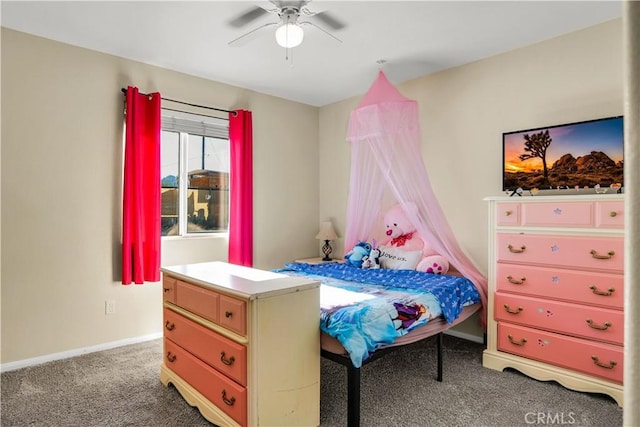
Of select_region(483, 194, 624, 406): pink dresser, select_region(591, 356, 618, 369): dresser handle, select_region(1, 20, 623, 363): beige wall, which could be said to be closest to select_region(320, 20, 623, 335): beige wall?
select_region(1, 20, 623, 363): beige wall

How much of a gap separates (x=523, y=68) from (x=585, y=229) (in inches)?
63.4

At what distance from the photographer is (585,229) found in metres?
2.61

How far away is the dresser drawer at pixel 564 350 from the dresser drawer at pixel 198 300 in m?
2.24

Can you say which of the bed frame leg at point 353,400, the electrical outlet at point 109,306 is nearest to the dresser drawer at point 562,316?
the bed frame leg at point 353,400

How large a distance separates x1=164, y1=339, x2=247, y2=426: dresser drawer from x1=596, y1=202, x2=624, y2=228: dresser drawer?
2.52 meters

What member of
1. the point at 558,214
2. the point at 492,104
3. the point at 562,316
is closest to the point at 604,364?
the point at 562,316

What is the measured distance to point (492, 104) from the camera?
3586 millimetres

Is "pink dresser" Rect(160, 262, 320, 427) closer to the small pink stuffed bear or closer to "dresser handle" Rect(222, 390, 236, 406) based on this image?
"dresser handle" Rect(222, 390, 236, 406)

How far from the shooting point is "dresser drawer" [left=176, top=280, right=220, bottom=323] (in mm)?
2165

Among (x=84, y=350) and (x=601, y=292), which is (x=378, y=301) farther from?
(x=84, y=350)

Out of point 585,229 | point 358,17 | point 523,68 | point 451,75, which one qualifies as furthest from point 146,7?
point 585,229

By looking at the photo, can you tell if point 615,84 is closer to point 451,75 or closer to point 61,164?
point 451,75

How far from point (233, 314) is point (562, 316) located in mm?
2301

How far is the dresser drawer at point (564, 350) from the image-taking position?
97.7 inches
